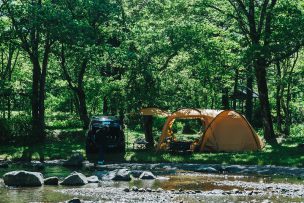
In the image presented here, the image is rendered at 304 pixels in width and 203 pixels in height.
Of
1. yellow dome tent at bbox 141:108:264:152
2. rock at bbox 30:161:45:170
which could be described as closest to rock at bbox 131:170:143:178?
rock at bbox 30:161:45:170

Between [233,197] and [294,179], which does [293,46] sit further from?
[233,197]

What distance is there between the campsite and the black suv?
0.18ft

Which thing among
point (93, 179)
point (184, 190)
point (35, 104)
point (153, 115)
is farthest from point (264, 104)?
point (184, 190)

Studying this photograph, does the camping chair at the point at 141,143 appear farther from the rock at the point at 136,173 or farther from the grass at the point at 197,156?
the rock at the point at 136,173

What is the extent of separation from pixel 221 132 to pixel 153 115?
12.3 ft

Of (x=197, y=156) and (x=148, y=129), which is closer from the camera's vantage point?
(x=197, y=156)

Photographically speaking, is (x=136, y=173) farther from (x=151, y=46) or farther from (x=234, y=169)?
(x=151, y=46)

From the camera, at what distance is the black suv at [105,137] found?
2514cm

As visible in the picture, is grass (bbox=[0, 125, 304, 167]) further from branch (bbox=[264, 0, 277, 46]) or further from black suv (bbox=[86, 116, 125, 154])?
branch (bbox=[264, 0, 277, 46])

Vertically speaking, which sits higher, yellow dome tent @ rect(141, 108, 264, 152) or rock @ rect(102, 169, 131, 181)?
yellow dome tent @ rect(141, 108, 264, 152)

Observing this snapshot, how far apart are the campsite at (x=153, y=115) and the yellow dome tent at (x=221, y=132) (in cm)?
5

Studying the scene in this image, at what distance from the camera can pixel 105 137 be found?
25.4m

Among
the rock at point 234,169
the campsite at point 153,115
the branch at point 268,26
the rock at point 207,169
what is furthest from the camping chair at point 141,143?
the branch at point 268,26

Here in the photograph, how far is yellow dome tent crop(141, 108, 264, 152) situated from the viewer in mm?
26594
